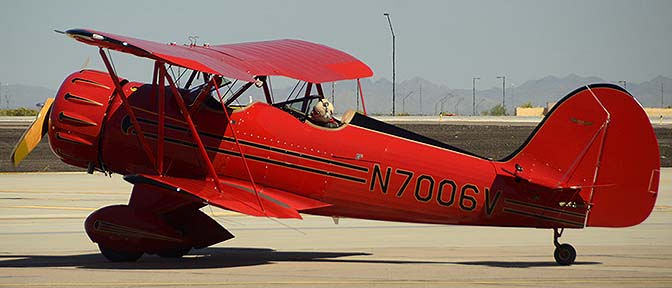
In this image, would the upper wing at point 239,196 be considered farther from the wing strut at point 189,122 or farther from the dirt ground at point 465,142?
the dirt ground at point 465,142

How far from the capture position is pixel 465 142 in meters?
43.9

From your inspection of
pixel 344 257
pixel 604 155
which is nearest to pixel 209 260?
pixel 344 257

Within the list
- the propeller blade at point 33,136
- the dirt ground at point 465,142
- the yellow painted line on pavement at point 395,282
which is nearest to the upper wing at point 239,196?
the yellow painted line on pavement at point 395,282

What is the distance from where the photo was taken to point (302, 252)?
49.2ft

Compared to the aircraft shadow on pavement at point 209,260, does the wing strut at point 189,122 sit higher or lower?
higher

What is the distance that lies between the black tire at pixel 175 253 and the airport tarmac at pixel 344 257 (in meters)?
0.10

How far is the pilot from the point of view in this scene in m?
13.8

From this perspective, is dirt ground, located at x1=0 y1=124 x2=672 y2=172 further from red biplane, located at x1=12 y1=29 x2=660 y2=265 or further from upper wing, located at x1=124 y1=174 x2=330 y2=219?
A: upper wing, located at x1=124 y1=174 x2=330 y2=219

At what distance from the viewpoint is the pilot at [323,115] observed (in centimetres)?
1378

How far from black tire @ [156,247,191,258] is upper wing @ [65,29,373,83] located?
2861mm

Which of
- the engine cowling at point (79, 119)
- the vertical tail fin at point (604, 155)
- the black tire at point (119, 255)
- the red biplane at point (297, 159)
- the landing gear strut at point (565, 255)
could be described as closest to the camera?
the vertical tail fin at point (604, 155)

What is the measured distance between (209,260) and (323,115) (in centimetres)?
270

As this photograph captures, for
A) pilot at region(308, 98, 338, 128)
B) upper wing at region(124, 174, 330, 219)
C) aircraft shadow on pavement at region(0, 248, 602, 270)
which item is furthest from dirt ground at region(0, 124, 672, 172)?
pilot at region(308, 98, 338, 128)

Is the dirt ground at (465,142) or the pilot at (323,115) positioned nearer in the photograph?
the pilot at (323,115)
